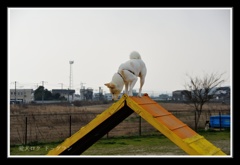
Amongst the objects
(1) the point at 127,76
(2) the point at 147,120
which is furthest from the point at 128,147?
(2) the point at 147,120

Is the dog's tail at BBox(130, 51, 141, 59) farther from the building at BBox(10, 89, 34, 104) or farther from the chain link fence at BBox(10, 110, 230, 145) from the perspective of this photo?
the building at BBox(10, 89, 34, 104)

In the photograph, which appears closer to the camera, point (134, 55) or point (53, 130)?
point (134, 55)

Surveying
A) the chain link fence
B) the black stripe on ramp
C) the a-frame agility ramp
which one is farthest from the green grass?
the a-frame agility ramp

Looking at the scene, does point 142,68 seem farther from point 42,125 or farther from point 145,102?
point 42,125

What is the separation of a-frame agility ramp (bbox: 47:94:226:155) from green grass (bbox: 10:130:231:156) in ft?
8.83

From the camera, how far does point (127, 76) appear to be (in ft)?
17.9

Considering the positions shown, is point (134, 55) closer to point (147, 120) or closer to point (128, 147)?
point (147, 120)

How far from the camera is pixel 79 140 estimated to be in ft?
18.1

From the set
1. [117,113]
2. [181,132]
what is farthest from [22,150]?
[181,132]

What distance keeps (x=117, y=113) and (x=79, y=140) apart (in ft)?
2.87

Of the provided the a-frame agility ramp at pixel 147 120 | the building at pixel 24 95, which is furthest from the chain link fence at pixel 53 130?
the building at pixel 24 95

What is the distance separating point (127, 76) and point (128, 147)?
15.6 feet

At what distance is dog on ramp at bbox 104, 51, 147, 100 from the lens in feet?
17.9

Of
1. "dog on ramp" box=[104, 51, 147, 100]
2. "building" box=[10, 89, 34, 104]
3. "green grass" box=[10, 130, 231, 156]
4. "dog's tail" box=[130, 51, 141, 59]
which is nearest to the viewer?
"dog on ramp" box=[104, 51, 147, 100]
